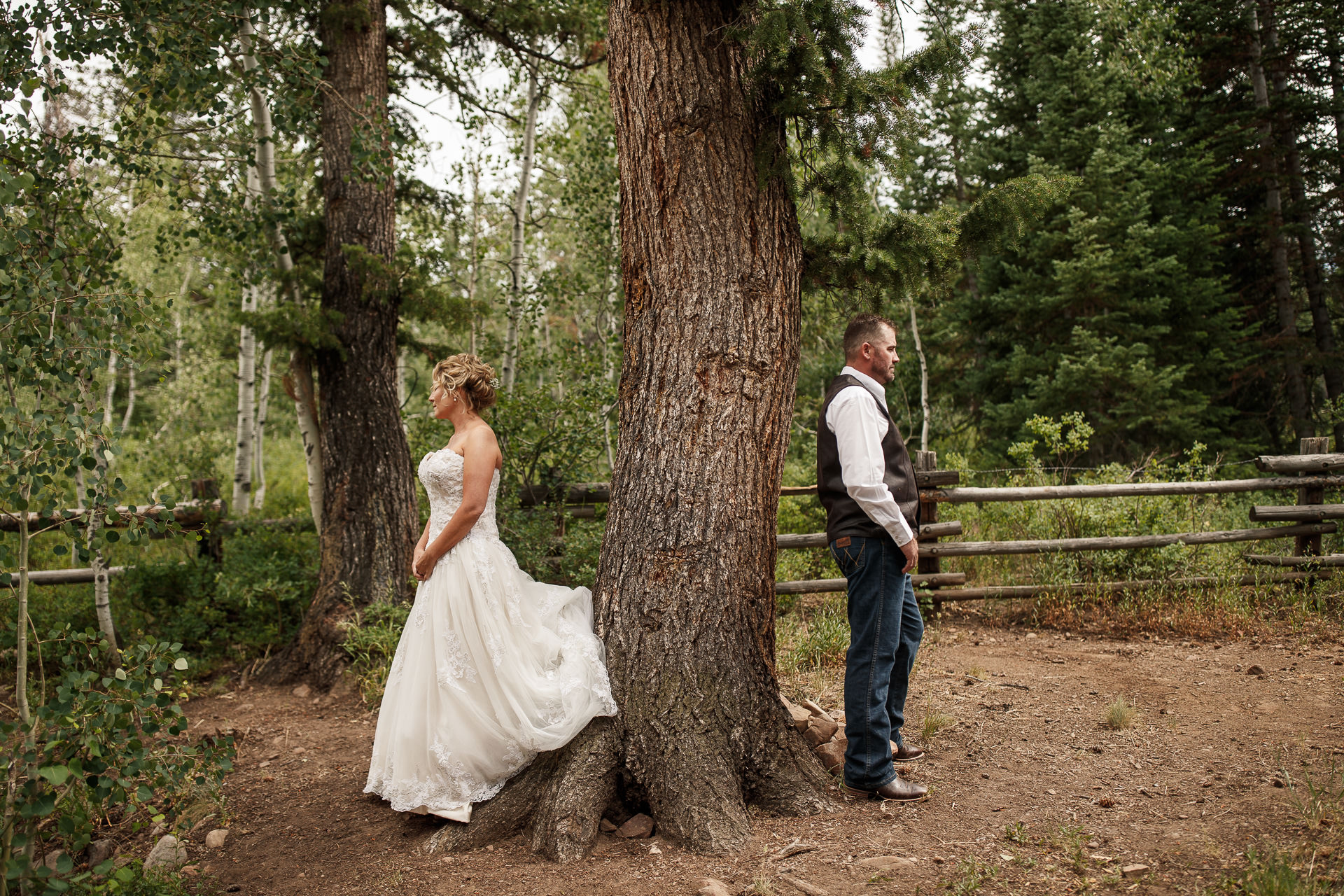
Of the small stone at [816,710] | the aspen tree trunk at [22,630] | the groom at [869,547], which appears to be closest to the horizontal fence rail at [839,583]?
the small stone at [816,710]

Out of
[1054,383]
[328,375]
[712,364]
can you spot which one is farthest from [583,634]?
[1054,383]

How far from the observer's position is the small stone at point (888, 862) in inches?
122

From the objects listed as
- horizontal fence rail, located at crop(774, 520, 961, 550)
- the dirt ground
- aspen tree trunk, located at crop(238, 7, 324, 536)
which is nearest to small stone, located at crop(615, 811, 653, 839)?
the dirt ground

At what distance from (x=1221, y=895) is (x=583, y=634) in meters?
2.59

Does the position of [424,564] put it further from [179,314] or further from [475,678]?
[179,314]

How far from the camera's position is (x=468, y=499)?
4.04 metres

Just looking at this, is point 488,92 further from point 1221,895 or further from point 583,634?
point 1221,895

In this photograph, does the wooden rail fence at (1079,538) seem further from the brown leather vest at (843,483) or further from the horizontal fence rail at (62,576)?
the brown leather vest at (843,483)

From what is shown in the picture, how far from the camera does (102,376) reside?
18438 millimetres

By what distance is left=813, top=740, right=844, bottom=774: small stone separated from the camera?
3.99 m

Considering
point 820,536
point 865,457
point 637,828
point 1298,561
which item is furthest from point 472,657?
point 1298,561

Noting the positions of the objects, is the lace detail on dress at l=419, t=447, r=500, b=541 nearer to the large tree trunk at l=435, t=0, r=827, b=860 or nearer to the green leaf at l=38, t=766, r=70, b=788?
the large tree trunk at l=435, t=0, r=827, b=860

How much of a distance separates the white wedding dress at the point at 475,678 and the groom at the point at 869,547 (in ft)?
3.75

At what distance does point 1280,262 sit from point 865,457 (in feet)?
45.2
